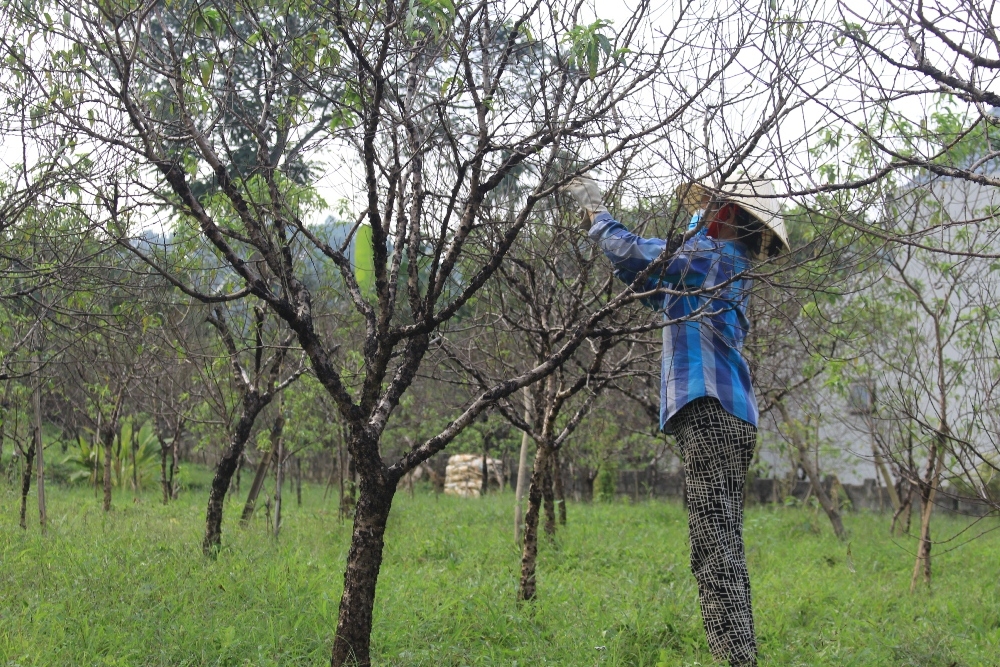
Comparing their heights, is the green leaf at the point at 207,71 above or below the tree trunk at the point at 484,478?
above

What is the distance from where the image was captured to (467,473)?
17391 mm

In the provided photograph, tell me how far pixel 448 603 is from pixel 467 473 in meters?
12.3

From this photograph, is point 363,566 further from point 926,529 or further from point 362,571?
point 926,529

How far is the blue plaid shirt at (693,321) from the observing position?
380 cm

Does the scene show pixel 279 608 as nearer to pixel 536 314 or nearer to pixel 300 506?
pixel 536 314

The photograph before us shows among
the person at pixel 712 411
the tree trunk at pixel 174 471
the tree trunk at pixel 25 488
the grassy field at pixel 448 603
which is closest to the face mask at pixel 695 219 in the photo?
the person at pixel 712 411

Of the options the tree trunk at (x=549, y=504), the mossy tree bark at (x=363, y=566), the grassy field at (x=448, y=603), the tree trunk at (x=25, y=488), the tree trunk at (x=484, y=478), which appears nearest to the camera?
the mossy tree bark at (x=363, y=566)

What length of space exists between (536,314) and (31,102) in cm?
295

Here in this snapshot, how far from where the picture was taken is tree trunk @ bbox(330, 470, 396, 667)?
368cm

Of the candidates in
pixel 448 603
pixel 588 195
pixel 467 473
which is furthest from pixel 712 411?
pixel 467 473

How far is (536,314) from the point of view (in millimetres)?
5473

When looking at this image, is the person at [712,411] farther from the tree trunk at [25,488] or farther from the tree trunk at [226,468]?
the tree trunk at [25,488]

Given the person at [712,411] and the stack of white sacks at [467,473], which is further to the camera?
the stack of white sacks at [467,473]

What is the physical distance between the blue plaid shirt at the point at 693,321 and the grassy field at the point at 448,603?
1305 millimetres
